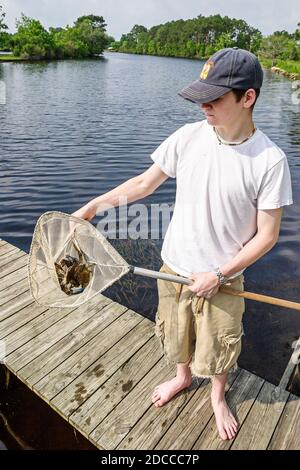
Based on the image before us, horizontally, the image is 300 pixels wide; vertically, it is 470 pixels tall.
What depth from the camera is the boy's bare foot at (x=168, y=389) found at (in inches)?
138

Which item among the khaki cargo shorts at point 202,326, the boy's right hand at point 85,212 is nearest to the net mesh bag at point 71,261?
the boy's right hand at point 85,212

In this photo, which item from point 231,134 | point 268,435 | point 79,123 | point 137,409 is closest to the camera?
point 231,134

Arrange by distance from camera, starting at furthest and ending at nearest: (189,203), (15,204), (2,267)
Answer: (15,204) < (2,267) < (189,203)

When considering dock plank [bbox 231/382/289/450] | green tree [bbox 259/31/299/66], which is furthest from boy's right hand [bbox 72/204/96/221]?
green tree [bbox 259/31/299/66]

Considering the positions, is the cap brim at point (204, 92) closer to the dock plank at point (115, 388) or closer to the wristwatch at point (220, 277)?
the wristwatch at point (220, 277)

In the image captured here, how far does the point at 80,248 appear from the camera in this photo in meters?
3.05

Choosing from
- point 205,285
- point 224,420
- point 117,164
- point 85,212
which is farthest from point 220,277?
point 117,164

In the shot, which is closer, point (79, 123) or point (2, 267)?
point (2, 267)

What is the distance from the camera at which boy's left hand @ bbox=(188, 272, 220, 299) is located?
2588 millimetres

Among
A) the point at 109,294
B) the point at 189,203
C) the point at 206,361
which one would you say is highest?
the point at 189,203

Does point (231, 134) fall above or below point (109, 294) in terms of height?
above

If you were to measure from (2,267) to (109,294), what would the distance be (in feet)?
6.37

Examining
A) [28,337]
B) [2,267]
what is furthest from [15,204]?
[28,337]

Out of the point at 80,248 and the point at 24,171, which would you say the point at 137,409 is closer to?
the point at 80,248
